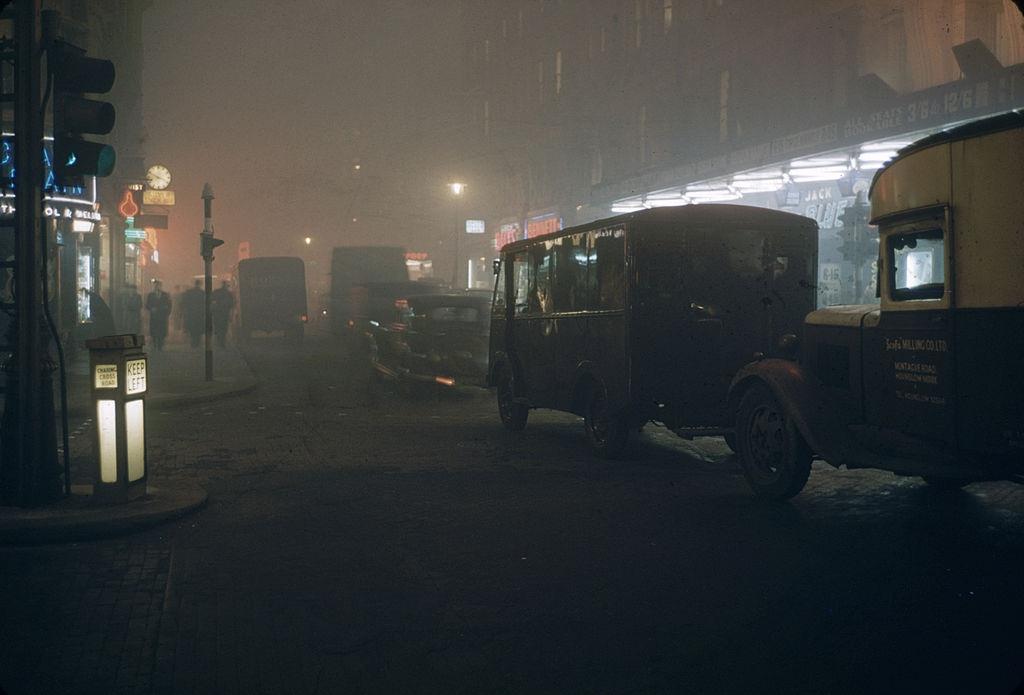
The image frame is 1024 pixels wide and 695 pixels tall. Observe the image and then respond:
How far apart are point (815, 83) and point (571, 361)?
82.8 ft

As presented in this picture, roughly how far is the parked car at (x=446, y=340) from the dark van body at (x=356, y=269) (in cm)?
1969

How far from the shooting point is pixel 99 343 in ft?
25.3

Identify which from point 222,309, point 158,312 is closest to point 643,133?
point 222,309

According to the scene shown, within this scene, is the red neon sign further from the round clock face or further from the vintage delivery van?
the vintage delivery van

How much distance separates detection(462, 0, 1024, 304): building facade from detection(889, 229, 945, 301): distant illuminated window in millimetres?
12141

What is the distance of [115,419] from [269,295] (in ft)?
108

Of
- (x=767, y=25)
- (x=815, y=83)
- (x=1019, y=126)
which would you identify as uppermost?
(x=767, y=25)

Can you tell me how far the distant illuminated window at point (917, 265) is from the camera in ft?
22.5

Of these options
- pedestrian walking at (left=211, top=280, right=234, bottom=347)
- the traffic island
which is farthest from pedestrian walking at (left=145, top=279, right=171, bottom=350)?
the traffic island

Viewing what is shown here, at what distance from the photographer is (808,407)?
7.70 m

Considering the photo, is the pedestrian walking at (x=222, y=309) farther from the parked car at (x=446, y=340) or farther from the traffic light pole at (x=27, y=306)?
the traffic light pole at (x=27, y=306)

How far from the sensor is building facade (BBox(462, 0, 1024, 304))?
73.0ft

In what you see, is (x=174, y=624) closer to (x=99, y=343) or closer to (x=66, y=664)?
(x=66, y=664)

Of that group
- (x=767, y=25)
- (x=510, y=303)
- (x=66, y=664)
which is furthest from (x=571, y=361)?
(x=767, y=25)
